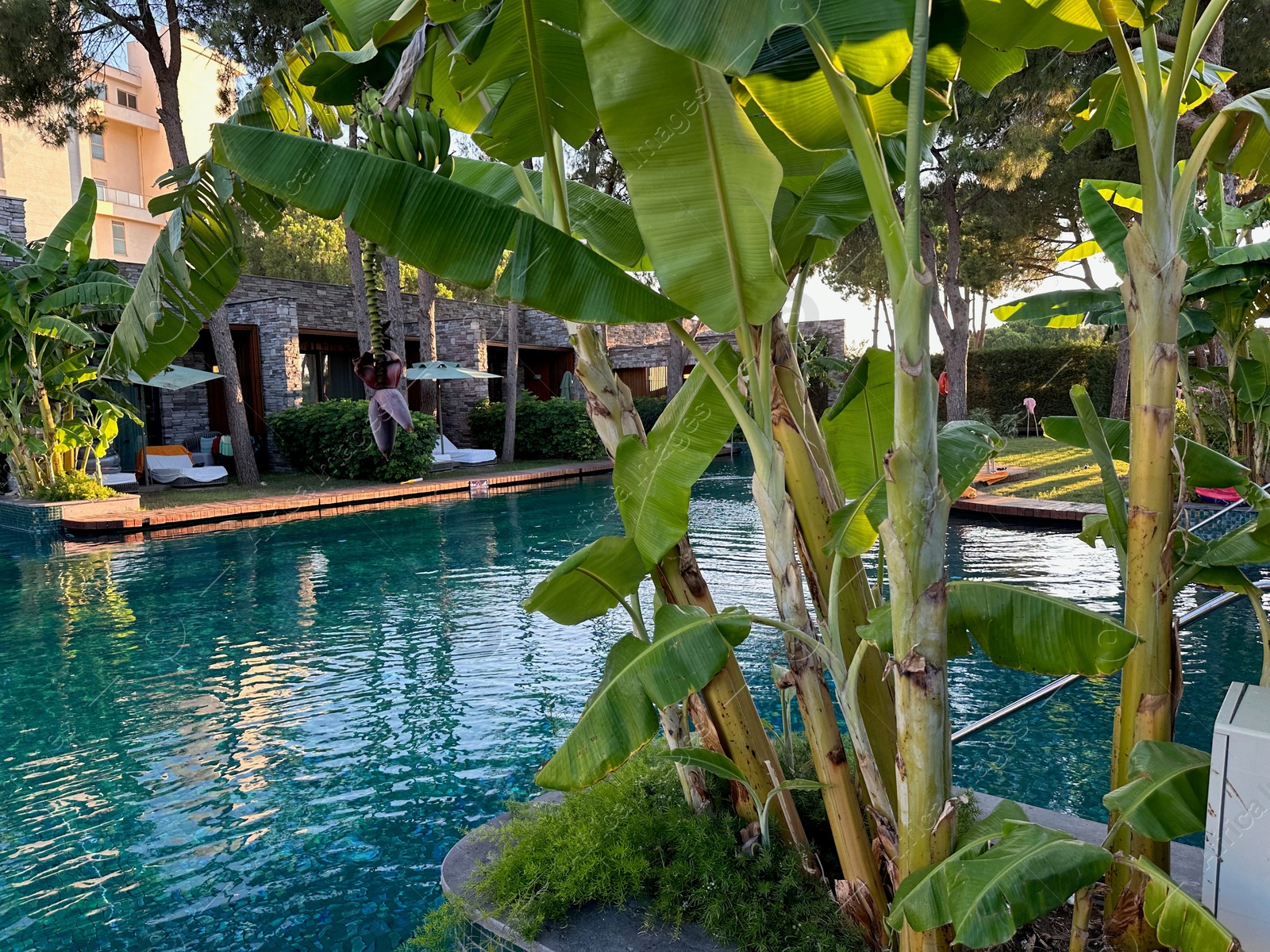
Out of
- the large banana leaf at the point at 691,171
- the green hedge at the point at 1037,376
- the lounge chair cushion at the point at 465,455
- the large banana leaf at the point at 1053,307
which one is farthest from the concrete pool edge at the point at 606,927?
the green hedge at the point at 1037,376

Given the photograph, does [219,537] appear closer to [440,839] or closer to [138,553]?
[138,553]

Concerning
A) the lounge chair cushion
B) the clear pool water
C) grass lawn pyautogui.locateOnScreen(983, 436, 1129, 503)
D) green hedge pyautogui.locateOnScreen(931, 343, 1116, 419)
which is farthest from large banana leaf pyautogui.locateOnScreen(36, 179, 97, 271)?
green hedge pyautogui.locateOnScreen(931, 343, 1116, 419)

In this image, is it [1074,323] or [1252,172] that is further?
[1074,323]

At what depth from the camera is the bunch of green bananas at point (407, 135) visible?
A: 7.06ft

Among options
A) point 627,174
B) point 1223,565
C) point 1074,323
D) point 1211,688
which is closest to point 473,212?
point 627,174

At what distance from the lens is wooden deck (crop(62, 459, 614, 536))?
11219mm

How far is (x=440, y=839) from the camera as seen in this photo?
3605mm

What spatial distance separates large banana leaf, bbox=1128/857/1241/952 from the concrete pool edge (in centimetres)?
75

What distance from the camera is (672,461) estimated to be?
7.86 feet

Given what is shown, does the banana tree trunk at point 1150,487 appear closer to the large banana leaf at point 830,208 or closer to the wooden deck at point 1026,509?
the large banana leaf at point 830,208

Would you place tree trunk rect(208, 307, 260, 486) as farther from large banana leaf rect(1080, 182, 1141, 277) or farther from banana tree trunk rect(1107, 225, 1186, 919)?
banana tree trunk rect(1107, 225, 1186, 919)

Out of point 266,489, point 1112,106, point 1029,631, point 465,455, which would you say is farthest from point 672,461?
point 465,455

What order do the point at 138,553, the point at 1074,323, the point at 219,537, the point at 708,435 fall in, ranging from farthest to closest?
the point at 219,537 < the point at 138,553 < the point at 1074,323 < the point at 708,435

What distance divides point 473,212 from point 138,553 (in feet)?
32.0
